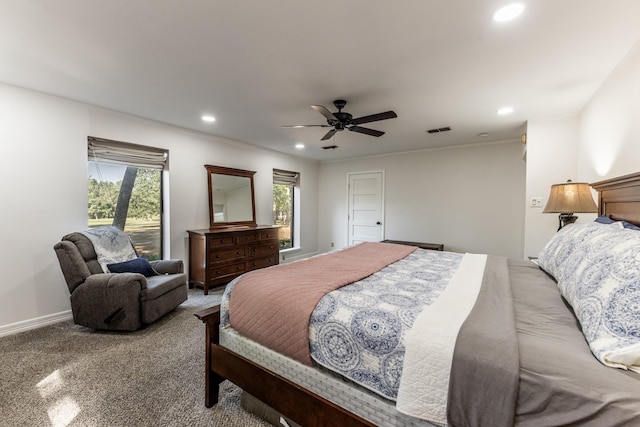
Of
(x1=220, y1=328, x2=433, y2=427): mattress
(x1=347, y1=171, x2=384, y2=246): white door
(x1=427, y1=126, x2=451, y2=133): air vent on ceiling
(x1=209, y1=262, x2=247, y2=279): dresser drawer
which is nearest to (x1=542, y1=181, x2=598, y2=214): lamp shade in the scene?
(x1=427, y1=126, x2=451, y2=133): air vent on ceiling

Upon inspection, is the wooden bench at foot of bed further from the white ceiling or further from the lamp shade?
the lamp shade

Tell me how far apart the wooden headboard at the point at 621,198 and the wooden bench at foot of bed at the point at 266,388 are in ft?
7.24

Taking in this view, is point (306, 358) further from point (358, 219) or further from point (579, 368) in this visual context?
point (358, 219)

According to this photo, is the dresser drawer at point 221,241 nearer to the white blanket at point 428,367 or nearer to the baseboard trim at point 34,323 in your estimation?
the baseboard trim at point 34,323

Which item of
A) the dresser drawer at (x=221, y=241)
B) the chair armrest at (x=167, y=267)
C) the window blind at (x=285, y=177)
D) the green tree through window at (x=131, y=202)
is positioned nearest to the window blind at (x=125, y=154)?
the green tree through window at (x=131, y=202)

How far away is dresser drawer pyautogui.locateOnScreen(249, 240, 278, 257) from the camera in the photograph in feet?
14.4

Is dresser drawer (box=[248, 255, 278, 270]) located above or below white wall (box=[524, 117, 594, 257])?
below

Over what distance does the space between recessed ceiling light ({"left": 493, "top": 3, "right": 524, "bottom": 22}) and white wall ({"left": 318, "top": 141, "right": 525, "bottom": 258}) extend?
3.41m

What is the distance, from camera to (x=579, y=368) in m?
0.83

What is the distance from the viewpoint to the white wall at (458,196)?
14.4 feet

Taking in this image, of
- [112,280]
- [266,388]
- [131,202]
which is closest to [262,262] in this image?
[131,202]

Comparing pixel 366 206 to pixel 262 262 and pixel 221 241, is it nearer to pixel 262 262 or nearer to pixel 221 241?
pixel 262 262

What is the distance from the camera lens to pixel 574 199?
97.8 inches

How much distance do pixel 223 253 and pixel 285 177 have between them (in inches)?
95.2
